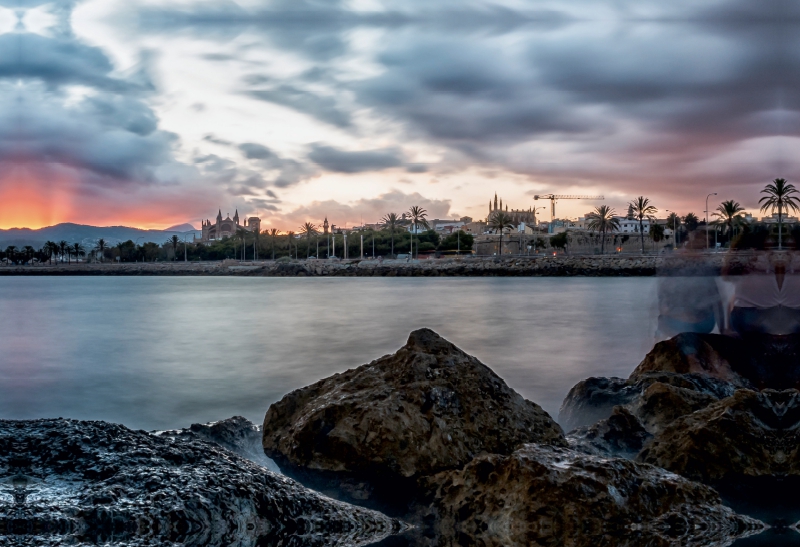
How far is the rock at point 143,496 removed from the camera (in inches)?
114

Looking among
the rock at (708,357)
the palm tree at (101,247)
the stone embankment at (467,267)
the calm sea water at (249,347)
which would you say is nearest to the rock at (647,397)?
the rock at (708,357)

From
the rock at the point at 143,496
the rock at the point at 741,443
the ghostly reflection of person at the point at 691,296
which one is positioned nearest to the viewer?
the rock at the point at 143,496

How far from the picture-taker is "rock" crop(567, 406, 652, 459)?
5.02 metres

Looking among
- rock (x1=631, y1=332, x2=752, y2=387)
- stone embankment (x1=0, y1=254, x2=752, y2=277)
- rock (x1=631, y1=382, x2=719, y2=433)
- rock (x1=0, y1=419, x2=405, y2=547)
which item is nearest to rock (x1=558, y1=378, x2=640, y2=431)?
rock (x1=631, y1=332, x2=752, y2=387)

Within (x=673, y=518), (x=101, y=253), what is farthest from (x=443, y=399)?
(x=101, y=253)

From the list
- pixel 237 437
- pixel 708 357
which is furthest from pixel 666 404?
pixel 237 437

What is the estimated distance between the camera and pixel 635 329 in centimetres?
2828

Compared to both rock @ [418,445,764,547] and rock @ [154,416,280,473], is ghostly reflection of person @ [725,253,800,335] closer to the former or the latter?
rock @ [418,445,764,547]

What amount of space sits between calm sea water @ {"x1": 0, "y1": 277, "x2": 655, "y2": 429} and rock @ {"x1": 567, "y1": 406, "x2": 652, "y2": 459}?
13.4 feet

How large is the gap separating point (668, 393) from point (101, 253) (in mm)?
176150

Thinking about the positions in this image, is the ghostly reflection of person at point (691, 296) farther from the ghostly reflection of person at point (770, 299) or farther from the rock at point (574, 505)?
the rock at point (574, 505)

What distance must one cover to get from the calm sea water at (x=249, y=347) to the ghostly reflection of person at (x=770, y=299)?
2250mm

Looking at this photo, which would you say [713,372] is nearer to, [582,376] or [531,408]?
[531,408]

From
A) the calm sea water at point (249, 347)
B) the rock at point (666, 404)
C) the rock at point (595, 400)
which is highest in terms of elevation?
→ the rock at point (666, 404)
